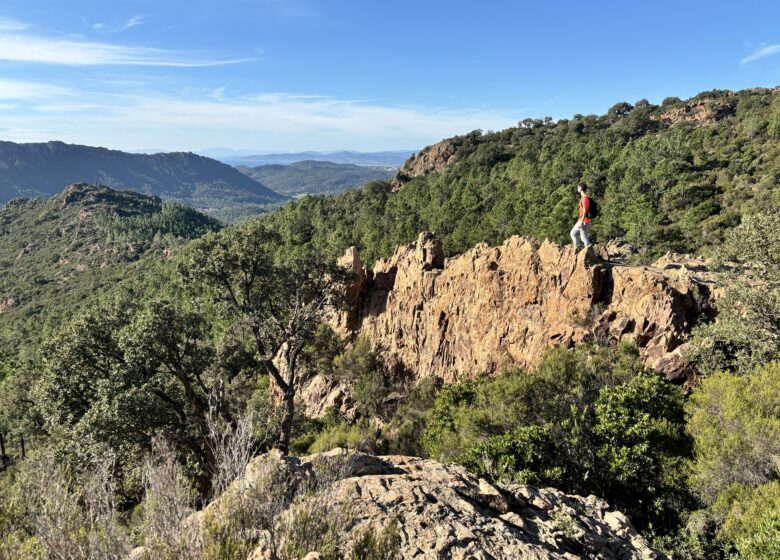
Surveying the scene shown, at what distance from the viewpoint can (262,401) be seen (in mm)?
26547

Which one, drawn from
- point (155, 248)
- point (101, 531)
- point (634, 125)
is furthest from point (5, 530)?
point (155, 248)

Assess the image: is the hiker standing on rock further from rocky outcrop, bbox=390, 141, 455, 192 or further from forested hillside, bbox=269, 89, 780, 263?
rocky outcrop, bbox=390, 141, 455, 192

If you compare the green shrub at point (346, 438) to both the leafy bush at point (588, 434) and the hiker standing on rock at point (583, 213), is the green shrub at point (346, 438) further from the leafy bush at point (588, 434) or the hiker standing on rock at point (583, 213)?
the hiker standing on rock at point (583, 213)

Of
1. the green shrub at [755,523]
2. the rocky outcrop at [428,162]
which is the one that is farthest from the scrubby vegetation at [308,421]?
the rocky outcrop at [428,162]

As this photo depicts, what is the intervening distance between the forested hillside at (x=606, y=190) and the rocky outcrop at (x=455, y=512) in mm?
Result: 39363

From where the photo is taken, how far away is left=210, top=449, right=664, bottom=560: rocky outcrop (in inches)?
292

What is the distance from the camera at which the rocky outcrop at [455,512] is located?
24.3 ft

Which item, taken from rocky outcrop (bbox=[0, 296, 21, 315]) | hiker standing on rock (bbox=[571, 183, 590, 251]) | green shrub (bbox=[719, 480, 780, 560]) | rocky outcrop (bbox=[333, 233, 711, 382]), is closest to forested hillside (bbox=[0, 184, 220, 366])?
rocky outcrop (bbox=[0, 296, 21, 315])

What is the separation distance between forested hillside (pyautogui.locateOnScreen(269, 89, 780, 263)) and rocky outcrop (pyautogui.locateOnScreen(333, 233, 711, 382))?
2375cm

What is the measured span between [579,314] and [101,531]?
64.0 feet

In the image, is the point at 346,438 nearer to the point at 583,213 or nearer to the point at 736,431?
the point at 583,213

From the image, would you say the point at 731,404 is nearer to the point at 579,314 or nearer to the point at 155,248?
the point at 579,314

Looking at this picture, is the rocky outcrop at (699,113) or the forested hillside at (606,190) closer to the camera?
the forested hillside at (606,190)

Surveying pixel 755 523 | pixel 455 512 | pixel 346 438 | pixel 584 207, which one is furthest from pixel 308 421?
pixel 755 523
